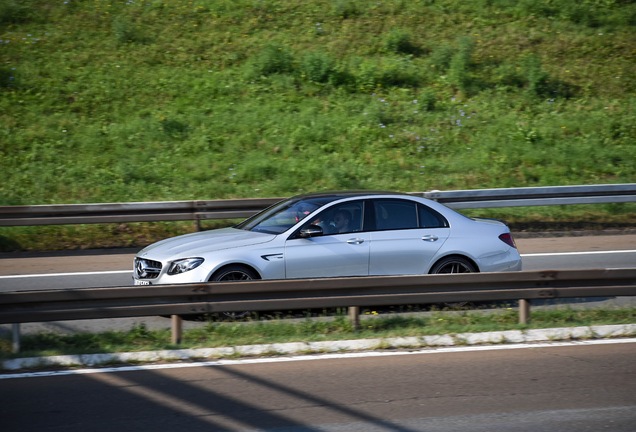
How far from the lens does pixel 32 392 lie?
6277 millimetres

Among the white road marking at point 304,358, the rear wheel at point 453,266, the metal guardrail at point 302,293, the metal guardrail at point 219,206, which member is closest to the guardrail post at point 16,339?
the metal guardrail at point 302,293

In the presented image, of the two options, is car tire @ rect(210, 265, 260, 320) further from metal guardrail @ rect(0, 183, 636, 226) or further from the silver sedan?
metal guardrail @ rect(0, 183, 636, 226)

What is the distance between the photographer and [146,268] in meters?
8.96

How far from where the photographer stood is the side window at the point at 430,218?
959 centimetres

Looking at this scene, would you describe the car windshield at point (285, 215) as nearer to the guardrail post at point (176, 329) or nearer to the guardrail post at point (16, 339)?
the guardrail post at point (176, 329)

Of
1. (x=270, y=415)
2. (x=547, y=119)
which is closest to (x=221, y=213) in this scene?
(x=270, y=415)

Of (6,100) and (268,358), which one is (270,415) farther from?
(6,100)

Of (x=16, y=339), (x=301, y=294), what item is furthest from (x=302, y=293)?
(x=16, y=339)

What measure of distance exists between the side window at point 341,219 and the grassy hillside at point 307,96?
696cm

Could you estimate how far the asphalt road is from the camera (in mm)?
5598

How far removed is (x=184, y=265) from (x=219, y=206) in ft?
18.7

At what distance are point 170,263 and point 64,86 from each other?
12870 mm

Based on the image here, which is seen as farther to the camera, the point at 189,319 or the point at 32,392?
the point at 189,319

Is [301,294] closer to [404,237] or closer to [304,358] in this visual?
[304,358]
